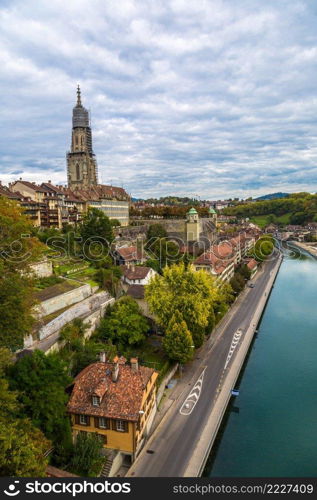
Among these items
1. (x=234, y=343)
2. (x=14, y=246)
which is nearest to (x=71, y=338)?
(x=14, y=246)

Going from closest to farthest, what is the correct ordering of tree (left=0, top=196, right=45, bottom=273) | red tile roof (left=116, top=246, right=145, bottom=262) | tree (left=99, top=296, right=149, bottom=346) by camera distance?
1. tree (left=0, top=196, right=45, bottom=273)
2. tree (left=99, top=296, right=149, bottom=346)
3. red tile roof (left=116, top=246, right=145, bottom=262)

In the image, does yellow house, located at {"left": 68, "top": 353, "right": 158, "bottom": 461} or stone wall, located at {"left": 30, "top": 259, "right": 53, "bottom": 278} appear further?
stone wall, located at {"left": 30, "top": 259, "right": 53, "bottom": 278}

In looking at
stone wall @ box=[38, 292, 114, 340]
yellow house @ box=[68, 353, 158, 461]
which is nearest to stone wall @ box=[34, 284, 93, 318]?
stone wall @ box=[38, 292, 114, 340]

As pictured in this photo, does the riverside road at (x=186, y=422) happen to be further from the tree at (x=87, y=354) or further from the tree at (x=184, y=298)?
the tree at (x=87, y=354)

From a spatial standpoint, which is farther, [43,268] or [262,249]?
[262,249]

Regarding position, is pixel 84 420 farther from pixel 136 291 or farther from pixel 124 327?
pixel 136 291

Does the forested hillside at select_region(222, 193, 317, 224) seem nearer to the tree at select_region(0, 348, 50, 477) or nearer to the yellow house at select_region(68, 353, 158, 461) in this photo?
the yellow house at select_region(68, 353, 158, 461)
